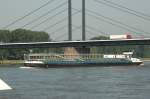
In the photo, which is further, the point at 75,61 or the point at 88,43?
the point at 75,61

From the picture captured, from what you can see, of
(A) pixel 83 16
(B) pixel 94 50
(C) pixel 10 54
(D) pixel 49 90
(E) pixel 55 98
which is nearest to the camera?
(E) pixel 55 98

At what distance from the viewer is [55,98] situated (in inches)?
1288

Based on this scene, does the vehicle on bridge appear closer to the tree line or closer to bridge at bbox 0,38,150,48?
bridge at bbox 0,38,150,48

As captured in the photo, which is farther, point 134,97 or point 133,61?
point 133,61

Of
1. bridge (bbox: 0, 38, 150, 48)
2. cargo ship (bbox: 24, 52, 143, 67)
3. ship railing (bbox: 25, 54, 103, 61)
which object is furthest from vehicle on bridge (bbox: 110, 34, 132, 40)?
ship railing (bbox: 25, 54, 103, 61)

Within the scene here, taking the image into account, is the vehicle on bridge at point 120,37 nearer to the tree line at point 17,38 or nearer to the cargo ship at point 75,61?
the cargo ship at point 75,61

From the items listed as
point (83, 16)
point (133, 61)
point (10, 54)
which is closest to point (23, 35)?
point (10, 54)

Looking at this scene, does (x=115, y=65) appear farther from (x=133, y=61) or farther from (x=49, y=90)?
(x=49, y=90)

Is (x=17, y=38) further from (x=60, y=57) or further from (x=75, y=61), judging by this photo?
(x=75, y=61)

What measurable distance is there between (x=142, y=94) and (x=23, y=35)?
11370cm

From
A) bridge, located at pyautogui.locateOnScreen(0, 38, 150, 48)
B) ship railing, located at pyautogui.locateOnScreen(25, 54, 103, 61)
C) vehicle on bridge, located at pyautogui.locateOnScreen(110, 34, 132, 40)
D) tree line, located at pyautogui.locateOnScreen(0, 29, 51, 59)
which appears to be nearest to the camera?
bridge, located at pyautogui.locateOnScreen(0, 38, 150, 48)

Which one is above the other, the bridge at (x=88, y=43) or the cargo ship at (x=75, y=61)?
the bridge at (x=88, y=43)

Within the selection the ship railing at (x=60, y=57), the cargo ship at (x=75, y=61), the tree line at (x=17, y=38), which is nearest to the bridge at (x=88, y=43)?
the cargo ship at (x=75, y=61)

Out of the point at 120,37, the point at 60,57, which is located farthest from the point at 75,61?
the point at 120,37
